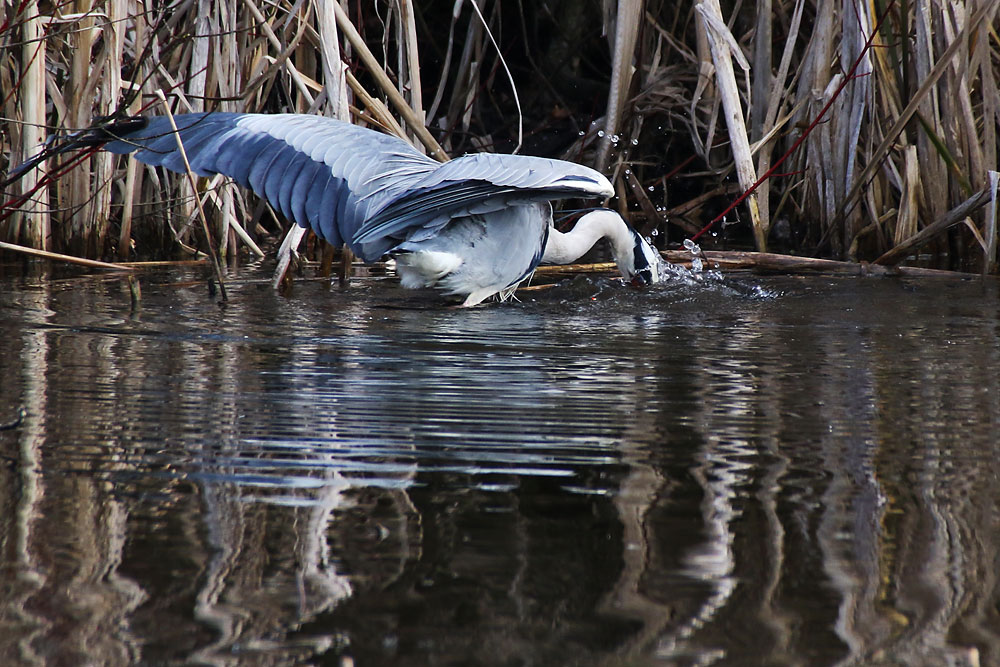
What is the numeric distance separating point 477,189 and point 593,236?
882 mm

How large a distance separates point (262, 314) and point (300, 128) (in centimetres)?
71

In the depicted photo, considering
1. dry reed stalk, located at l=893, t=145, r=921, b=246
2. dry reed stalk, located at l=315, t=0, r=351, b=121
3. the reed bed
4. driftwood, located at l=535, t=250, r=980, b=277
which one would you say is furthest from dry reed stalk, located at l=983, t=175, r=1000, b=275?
dry reed stalk, located at l=315, t=0, r=351, b=121

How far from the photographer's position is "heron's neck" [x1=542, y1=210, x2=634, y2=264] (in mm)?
4094

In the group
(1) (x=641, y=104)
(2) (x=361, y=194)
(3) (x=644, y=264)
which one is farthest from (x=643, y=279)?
(1) (x=641, y=104)

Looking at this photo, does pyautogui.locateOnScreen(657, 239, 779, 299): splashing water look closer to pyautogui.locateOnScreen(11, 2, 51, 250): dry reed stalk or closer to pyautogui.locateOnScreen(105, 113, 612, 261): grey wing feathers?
pyautogui.locateOnScreen(105, 113, 612, 261): grey wing feathers

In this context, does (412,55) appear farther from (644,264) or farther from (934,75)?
(934,75)

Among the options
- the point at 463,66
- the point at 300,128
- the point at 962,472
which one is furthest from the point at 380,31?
the point at 962,472

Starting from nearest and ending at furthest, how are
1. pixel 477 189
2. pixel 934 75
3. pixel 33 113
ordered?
pixel 477 189, pixel 33 113, pixel 934 75

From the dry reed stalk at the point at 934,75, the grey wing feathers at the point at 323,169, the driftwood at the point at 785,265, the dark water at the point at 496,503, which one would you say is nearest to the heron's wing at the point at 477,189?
the grey wing feathers at the point at 323,169

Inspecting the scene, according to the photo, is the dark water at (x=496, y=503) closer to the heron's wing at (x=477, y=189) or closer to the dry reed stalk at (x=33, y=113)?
the heron's wing at (x=477, y=189)

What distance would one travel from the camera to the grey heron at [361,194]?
359cm

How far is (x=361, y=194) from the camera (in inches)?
143

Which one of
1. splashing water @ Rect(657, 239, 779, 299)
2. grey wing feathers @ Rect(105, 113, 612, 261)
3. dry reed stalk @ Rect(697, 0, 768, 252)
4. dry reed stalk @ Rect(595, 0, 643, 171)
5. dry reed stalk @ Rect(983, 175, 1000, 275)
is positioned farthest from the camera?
dry reed stalk @ Rect(595, 0, 643, 171)

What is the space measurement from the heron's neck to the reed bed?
455mm
